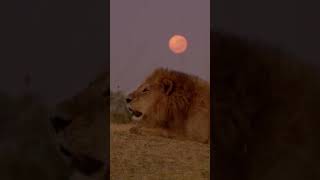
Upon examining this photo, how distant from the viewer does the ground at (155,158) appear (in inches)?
80.1

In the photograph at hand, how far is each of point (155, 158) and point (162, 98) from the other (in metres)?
0.31

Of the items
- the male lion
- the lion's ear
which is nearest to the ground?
the male lion

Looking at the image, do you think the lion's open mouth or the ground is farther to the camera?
the lion's open mouth

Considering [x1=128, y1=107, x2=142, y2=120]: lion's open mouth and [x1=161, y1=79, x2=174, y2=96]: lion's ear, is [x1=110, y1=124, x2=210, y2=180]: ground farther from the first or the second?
[x1=161, y1=79, x2=174, y2=96]: lion's ear

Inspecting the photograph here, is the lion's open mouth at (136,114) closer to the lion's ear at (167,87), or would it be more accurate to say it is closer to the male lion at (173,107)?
the male lion at (173,107)

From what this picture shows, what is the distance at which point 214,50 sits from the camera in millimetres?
1974

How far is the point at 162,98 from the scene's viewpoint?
7.28 feet

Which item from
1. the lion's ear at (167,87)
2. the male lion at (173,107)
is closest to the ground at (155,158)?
→ the male lion at (173,107)

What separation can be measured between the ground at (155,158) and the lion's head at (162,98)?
0.11 meters

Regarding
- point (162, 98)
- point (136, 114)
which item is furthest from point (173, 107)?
point (136, 114)

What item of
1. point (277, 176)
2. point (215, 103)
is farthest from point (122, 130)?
point (277, 176)

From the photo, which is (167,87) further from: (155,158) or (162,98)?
(155,158)

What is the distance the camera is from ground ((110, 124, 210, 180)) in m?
2.04

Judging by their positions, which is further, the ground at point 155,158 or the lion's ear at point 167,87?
the lion's ear at point 167,87
